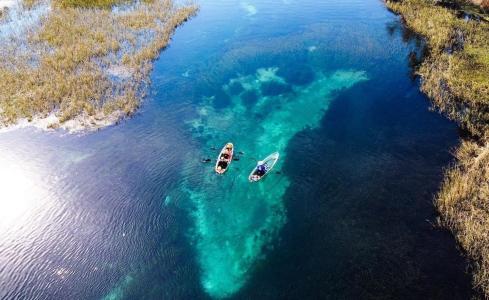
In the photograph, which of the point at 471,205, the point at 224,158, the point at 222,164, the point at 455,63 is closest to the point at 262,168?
the point at 222,164

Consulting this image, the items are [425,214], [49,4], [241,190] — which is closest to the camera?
[425,214]

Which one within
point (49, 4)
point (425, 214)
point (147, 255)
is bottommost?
point (147, 255)

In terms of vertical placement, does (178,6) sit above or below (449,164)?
above

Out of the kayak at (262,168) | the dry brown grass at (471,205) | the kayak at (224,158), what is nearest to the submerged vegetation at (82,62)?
the kayak at (224,158)

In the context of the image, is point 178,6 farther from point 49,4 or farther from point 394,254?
point 394,254

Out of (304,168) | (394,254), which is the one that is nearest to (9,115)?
(304,168)

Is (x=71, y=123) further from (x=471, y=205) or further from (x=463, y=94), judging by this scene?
(x=463, y=94)

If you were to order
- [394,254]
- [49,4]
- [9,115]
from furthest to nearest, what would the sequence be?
[49,4], [9,115], [394,254]
